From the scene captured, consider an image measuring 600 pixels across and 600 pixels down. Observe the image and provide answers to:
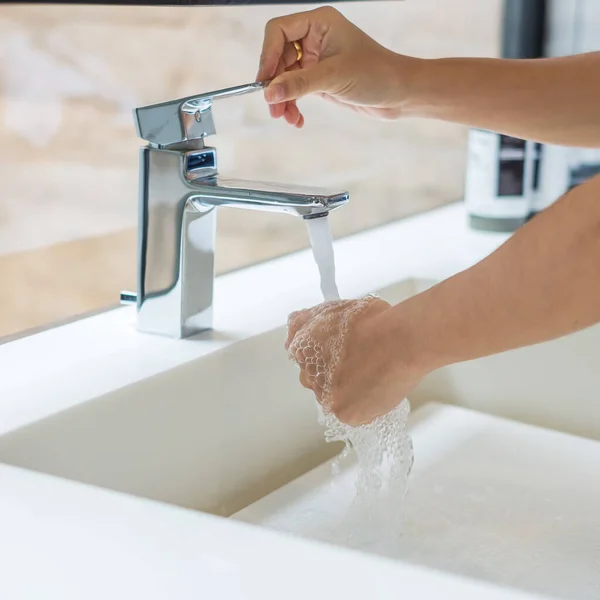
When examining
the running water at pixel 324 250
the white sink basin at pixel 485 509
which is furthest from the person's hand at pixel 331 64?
the white sink basin at pixel 485 509

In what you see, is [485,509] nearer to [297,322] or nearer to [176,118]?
[297,322]

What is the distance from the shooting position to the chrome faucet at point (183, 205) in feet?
2.46

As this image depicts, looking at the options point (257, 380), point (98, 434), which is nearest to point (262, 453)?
point (257, 380)

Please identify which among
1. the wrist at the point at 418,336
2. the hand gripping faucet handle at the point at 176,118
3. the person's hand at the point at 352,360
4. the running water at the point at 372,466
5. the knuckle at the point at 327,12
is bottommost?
the running water at the point at 372,466

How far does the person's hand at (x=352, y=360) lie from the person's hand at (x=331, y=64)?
19cm

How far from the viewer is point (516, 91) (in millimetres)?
905

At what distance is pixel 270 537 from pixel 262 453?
1.15 feet

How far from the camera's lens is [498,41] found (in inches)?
62.0

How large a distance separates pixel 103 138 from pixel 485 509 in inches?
17.6

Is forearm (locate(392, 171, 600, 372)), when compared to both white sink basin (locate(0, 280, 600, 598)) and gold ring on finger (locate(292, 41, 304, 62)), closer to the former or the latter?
white sink basin (locate(0, 280, 600, 598))

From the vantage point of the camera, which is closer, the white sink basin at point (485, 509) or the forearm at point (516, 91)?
the white sink basin at point (485, 509)

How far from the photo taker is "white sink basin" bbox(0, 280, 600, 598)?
0.70 meters

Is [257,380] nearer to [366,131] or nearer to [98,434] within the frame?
[98,434]

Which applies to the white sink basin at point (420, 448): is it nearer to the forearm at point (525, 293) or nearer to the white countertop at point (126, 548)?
the white countertop at point (126, 548)
